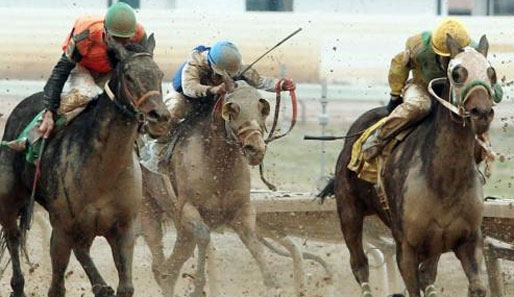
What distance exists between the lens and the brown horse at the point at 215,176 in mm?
11508

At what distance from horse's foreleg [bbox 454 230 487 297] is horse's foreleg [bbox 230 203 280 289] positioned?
188 cm

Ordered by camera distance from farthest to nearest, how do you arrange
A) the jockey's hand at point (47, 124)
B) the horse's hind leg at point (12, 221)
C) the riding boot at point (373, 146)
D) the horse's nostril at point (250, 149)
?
the horse's nostril at point (250, 149), the horse's hind leg at point (12, 221), the riding boot at point (373, 146), the jockey's hand at point (47, 124)

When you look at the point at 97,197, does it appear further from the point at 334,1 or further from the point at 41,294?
the point at 334,1

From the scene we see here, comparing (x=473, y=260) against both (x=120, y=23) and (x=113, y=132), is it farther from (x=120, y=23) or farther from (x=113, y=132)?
(x=120, y=23)

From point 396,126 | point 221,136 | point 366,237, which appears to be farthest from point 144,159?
point 396,126

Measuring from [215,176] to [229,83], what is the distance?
1.91 ft

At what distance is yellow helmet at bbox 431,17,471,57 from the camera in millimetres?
9789

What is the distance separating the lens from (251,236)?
11719mm

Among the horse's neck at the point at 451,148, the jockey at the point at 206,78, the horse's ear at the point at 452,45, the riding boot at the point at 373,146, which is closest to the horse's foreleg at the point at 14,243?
the jockey at the point at 206,78

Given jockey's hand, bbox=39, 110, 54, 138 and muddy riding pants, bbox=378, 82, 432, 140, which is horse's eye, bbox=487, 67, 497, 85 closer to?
muddy riding pants, bbox=378, 82, 432, 140

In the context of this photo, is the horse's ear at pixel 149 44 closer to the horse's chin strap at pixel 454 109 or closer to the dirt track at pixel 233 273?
the horse's chin strap at pixel 454 109

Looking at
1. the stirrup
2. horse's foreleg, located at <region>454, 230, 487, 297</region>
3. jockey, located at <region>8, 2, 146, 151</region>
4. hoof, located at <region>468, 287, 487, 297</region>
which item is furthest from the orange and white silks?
hoof, located at <region>468, 287, 487, 297</region>

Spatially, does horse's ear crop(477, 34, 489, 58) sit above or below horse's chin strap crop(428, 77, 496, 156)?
above

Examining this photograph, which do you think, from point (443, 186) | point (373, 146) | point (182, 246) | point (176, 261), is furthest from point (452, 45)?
point (176, 261)
